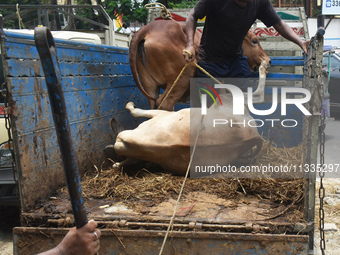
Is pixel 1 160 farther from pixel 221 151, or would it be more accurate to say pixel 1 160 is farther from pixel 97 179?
pixel 221 151

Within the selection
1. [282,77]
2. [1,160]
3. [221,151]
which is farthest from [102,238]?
[282,77]

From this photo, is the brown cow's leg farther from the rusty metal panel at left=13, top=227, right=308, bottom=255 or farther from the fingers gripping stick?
the fingers gripping stick

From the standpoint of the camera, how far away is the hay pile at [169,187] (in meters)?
2.80

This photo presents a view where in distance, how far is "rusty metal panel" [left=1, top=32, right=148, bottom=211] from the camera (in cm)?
263

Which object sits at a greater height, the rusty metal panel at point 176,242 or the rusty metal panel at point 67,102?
the rusty metal panel at point 67,102

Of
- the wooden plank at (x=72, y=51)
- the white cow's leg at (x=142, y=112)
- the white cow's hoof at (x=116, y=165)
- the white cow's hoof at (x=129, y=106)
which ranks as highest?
the wooden plank at (x=72, y=51)

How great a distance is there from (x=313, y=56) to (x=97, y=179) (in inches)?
77.1

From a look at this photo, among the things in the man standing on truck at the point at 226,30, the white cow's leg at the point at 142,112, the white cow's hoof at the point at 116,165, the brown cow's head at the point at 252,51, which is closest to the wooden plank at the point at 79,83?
the white cow's leg at the point at 142,112

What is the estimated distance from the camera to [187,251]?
226 centimetres

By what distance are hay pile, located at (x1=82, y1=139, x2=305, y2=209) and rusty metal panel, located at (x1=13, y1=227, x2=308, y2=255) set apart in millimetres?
459

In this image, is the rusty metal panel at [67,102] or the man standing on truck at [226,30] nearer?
the rusty metal panel at [67,102]

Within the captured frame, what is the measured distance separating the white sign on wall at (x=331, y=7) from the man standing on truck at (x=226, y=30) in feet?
54.1

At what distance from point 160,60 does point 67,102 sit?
56.4 inches

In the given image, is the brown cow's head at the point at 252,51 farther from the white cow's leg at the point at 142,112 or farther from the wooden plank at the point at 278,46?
the white cow's leg at the point at 142,112
